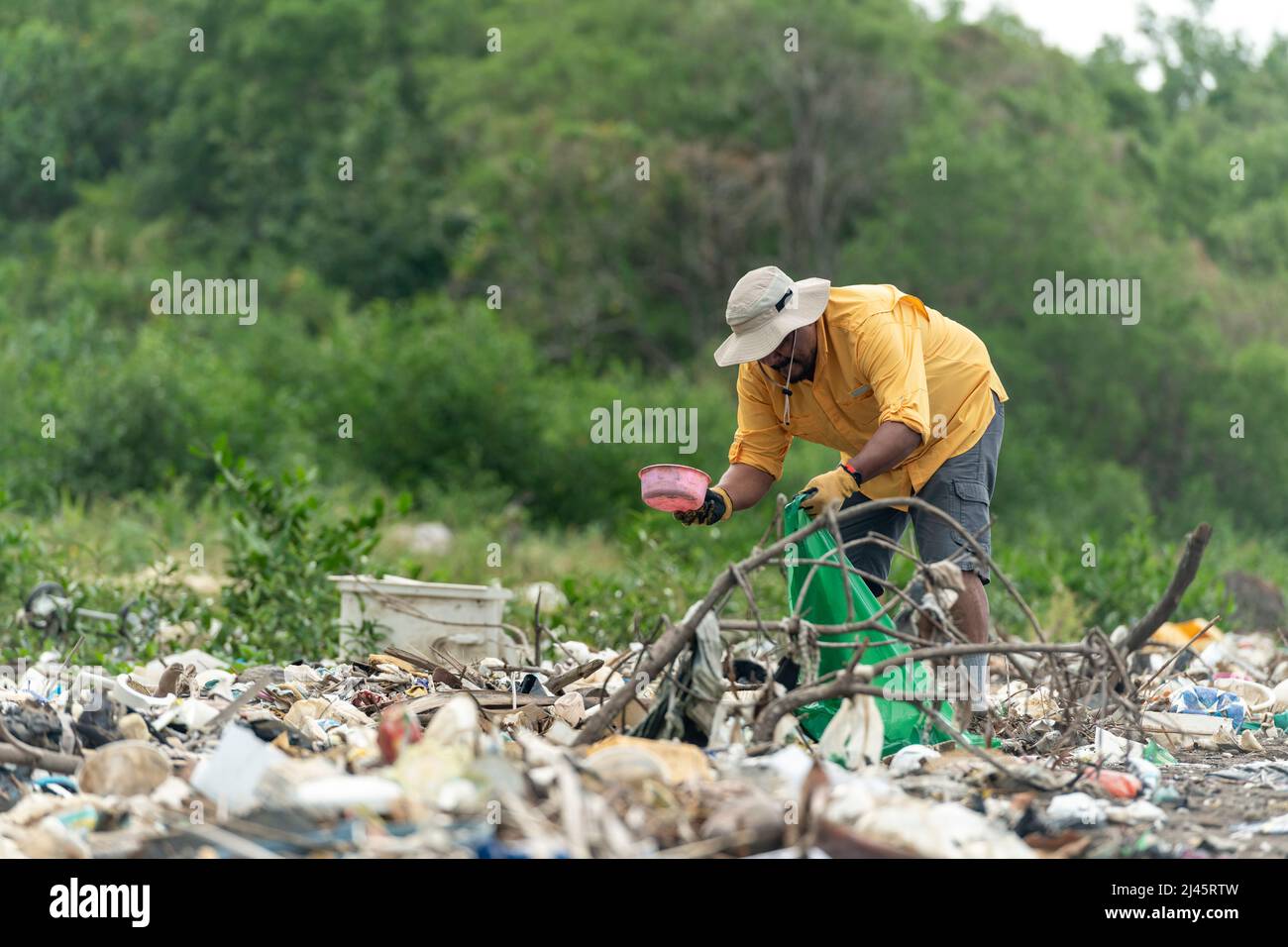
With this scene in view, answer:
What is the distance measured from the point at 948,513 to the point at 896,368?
0.53m

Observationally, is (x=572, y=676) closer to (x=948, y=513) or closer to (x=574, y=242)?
(x=948, y=513)

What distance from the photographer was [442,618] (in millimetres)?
5445

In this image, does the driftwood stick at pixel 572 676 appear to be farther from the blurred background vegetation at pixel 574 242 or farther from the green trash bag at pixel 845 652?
the blurred background vegetation at pixel 574 242

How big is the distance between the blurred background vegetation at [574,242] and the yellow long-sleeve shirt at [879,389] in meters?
5.45

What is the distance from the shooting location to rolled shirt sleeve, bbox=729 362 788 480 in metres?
4.66

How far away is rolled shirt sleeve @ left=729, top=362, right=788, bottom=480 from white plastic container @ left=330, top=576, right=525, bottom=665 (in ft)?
3.93

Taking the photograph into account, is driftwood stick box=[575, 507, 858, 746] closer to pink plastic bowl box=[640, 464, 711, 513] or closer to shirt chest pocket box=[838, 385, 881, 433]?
pink plastic bowl box=[640, 464, 711, 513]

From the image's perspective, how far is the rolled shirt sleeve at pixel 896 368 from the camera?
161 inches

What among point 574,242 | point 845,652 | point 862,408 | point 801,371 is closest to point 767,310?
point 801,371

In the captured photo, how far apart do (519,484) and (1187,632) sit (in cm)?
1076

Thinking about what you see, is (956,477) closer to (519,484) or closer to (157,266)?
(519,484)

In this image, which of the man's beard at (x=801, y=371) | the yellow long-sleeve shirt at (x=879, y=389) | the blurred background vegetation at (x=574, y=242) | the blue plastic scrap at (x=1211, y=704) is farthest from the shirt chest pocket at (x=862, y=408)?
the blurred background vegetation at (x=574, y=242)
